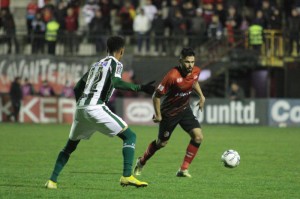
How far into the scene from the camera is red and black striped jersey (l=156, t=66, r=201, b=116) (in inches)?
538

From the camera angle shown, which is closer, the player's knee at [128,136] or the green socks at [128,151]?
the green socks at [128,151]

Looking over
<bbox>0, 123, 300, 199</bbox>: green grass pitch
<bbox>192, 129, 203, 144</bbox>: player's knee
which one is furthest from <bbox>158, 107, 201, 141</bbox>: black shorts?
<bbox>0, 123, 300, 199</bbox>: green grass pitch

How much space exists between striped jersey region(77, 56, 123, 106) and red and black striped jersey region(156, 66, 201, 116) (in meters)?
2.14

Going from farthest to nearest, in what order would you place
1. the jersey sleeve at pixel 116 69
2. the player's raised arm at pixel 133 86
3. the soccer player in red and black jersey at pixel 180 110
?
1. the soccer player in red and black jersey at pixel 180 110
2. the jersey sleeve at pixel 116 69
3. the player's raised arm at pixel 133 86

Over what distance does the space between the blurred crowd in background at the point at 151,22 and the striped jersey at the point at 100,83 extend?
1915cm

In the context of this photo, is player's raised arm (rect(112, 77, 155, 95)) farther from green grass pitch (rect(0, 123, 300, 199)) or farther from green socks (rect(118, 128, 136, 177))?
green grass pitch (rect(0, 123, 300, 199))

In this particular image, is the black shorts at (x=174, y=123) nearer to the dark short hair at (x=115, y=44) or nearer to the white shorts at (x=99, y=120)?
the white shorts at (x=99, y=120)

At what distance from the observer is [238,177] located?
13.6 m

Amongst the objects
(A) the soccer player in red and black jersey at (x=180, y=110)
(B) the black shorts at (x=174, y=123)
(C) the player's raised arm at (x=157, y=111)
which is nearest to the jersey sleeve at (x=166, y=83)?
(A) the soccer player in red and black jersey at (x=180, y=110)

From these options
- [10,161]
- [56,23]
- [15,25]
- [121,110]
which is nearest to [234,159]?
[10,161]

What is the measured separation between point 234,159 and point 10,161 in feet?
14.7

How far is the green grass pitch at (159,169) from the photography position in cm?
1147

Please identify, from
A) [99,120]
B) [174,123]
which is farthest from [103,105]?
[174,123]

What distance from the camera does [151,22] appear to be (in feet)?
105
